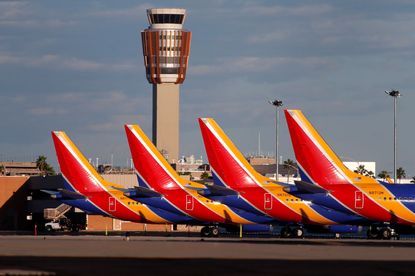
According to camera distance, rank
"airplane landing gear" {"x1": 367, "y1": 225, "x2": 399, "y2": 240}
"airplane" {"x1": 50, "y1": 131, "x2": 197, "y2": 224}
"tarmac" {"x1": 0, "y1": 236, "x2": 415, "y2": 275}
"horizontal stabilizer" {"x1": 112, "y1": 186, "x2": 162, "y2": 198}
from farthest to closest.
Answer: "airplane" {"x1": 50, "y1": 131, "x2": 197, "y2": 224}
"horizontal stabilizer" {"x1": 112, "y1": 186, "x2": 162, "y2": 198}
"airplane landing gear" {"x1": 367, "y1": 225, "x2": 399, "y2": 240}
"tarmac" {"x1": 0, "y1": 236, "x2": 415, "y2": 275}

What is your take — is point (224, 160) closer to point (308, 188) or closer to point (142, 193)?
point (142, 193)

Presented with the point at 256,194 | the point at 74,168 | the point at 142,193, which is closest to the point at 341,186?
the point at 256,194

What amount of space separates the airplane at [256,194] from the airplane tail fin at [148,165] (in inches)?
244

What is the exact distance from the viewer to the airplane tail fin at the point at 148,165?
388 ft

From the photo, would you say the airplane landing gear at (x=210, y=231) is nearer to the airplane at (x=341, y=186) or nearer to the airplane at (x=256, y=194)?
the airplane at (x=256, y=194)

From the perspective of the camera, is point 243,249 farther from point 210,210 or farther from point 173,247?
point 210,210

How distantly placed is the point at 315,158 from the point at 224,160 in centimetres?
1376

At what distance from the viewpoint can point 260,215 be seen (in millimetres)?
111562

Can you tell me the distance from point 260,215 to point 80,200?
68.6 ft

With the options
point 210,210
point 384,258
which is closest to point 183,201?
point 210,210

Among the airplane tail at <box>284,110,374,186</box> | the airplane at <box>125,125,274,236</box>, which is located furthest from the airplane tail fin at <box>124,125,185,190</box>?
the airplane tail at <box>284,110,374,186</box>

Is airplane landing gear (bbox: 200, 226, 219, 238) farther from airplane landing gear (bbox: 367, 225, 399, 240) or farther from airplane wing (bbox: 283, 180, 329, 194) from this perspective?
airplane wing (bbox: 283, 180, 329, 194)

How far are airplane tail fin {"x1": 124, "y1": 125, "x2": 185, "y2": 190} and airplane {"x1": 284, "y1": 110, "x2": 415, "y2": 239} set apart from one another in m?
19.2

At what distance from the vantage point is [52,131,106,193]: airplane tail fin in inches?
4803
